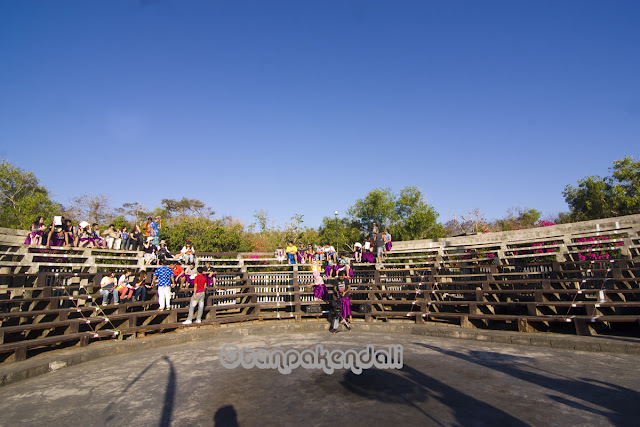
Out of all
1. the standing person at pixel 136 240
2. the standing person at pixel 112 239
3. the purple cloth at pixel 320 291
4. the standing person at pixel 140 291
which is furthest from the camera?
the standing person at pixel 136 240

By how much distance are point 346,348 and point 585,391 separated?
5.21 meters

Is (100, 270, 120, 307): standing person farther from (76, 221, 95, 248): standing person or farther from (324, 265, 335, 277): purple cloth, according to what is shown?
(324, 265, 335, 277): purple cloth

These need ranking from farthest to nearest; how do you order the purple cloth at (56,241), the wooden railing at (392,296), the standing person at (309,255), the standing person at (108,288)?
the standing person at (309,255) → the purple cloth at (56,241) → the standing person at (108,288) → the wooden railing at (392,296)

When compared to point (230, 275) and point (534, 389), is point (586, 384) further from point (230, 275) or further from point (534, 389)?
point (230, 275)

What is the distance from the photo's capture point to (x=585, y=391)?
222 inches

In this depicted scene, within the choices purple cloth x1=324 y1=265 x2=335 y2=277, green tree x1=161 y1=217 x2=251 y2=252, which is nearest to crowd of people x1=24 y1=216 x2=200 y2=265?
purple cloth x1=324 y1=265 x2=335 y2=277

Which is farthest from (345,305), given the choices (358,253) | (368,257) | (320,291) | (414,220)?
(414,220)

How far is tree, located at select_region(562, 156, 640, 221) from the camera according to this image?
108 feet

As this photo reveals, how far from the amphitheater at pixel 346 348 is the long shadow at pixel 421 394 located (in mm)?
32

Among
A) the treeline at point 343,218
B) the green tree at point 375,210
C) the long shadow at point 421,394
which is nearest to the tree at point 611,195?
the treeline at point 343,218

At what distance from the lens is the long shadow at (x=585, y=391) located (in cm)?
481

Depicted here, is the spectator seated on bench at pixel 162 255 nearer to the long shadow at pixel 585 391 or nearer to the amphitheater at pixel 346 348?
the amphitheater at pixel 346 348

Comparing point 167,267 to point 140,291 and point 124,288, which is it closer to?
point 140,291

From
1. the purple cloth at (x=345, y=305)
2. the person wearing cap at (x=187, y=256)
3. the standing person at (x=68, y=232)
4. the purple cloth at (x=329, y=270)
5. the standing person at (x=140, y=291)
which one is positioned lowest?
the purple cloth at (x=345, y=305)
